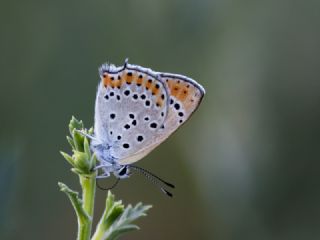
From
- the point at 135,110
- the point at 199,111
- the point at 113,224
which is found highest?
the point at 135,110

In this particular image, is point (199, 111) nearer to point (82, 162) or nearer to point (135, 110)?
point (135, 110)

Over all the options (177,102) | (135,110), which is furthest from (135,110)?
(177,102)

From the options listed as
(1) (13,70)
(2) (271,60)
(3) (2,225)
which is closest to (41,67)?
(1) (13,70)

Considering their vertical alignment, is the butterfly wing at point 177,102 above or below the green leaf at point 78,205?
above

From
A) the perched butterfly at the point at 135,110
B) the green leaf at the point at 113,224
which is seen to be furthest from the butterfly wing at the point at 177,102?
the green leaf at the point at 113,224

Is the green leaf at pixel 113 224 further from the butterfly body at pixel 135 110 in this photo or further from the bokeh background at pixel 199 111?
the bokeh background at pixel 199 111
